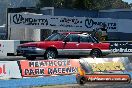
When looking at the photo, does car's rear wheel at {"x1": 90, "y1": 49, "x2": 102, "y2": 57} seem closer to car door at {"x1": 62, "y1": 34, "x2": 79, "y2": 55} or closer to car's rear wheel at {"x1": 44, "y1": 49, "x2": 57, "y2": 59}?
car door at {"x1": 62, "y1": 34, "x2": 79, "y2": 55}

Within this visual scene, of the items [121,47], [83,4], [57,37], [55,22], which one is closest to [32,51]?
[57,37]

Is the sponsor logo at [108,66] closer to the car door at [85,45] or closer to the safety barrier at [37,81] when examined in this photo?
the safety barrier at [37,81]

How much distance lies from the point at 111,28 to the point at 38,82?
26914mm

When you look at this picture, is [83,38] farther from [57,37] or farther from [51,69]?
[51,69]

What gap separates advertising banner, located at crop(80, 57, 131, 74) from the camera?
602 inches

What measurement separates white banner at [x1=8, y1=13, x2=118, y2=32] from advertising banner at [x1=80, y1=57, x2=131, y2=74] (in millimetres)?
20579

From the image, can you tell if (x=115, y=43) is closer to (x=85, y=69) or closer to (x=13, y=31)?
(x=13, y=31)

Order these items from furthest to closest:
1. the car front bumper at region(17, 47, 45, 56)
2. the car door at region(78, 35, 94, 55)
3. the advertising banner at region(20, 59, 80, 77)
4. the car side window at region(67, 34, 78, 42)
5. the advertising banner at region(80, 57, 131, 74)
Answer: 1. the car door at region(78, 35, 94, 55)
2. the car side window at region(67, 34, 78, 42)
3. the car front bumper at region(17, 47, 45, 56)
4. the advertising banner at region(80, 57, 131, 74)
5. the advertising banner at region(20, 59, 80, 77)

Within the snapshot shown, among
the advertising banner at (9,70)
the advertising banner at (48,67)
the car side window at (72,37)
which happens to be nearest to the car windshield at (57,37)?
the car side window at (72,37)

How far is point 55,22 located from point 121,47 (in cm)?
916

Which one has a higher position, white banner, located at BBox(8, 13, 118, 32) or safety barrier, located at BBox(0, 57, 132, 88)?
white banner, located at BBox(8, 13, 118, 32)

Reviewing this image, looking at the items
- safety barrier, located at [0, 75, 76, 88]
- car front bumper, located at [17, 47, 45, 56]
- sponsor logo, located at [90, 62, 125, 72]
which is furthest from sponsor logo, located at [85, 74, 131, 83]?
car front bumper, located at [17, 47, 45, 56]

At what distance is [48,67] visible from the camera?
15.7 metres

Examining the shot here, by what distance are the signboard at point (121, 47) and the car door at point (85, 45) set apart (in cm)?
675
